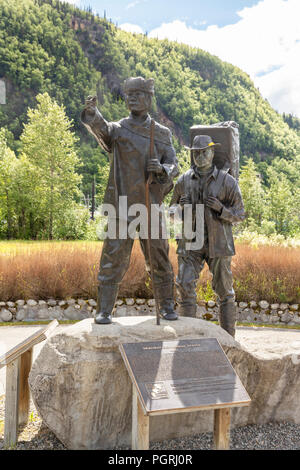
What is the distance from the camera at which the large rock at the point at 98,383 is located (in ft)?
9.30

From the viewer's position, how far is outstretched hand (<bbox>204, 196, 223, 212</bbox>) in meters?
3.68

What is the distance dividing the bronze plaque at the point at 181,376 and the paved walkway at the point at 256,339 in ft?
2.26

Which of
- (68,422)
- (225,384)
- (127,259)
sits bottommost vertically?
(68,422)

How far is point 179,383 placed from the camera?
8.43ft

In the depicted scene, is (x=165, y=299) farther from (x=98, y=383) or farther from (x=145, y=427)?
(x=145, y=427)

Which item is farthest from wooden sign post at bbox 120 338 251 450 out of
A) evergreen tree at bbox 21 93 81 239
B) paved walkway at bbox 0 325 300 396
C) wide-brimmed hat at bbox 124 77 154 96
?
evergreen tree at bbox 21 93 81 239

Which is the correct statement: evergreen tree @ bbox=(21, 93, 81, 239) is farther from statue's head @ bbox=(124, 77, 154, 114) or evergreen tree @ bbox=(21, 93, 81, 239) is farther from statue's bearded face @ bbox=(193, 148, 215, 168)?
statue's head @ bbox=(124, 77, 154, 114)

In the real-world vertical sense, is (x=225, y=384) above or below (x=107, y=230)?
below

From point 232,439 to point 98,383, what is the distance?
123 centimetres

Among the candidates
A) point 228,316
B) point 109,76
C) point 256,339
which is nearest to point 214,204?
point 228,316

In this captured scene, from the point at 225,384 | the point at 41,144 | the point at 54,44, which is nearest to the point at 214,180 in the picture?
the point at 225,384
